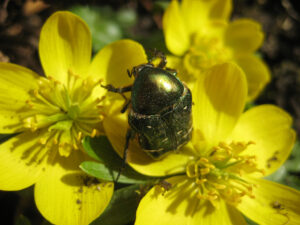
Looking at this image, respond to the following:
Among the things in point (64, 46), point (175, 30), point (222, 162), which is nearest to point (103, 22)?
point (175, 30)

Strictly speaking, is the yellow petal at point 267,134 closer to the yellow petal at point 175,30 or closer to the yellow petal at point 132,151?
the yellow petal at point 132,151

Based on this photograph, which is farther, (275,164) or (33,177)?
(275,164)

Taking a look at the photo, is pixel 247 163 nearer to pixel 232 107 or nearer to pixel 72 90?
pixel 232 107

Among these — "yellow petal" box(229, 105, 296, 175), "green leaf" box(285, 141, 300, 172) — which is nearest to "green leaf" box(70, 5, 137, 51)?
"yellow petal" box(229, 105, 296, 175)

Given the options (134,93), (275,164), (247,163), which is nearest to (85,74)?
(134,93)

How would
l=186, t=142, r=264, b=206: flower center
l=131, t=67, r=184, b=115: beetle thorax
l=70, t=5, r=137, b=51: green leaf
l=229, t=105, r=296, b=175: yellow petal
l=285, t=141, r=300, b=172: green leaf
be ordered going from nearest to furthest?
1. l=131, t=67, r=184, b=115: beetle thorax
2. l=186, t=142, r=264, b=206: flower center
3. l=229, t=105, r=296, b=175: yellow petal
4. l=70, t=5, r=137, b=51: green leaf
5. l=285, t=141, r=300, b=172: green leaf

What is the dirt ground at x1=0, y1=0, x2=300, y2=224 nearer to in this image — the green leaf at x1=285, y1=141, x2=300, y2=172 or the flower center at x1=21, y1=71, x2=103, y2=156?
the green leaf at x1=285, y1=141, x2=300, y2=172
